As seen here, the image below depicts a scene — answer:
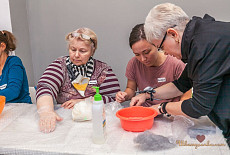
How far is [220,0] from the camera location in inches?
111

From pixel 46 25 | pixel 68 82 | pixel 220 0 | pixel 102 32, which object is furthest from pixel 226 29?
pixel 46 25

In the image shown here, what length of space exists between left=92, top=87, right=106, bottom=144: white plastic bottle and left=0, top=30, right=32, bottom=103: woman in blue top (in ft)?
3.61

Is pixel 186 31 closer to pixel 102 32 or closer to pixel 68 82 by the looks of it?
pixel 68 82

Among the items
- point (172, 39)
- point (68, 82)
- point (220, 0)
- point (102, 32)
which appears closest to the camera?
point (172, 39)

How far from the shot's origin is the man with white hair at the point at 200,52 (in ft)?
3.57

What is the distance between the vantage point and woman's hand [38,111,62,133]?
57.2 inches

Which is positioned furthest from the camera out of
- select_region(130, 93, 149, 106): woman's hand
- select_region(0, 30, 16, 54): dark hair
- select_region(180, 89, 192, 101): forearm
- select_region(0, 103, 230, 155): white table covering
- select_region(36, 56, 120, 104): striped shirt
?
select_region(0, 30, 16, 54): dark hair

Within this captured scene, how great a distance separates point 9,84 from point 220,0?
2.46m

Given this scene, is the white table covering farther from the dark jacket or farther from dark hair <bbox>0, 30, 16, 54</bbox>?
dark hair <bbox>0, 30, 16, 54</bbox>

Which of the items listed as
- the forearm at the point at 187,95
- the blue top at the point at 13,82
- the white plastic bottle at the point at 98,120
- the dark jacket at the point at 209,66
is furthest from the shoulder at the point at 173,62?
the blue top at the point at 13,82

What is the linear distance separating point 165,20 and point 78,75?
1.00 m

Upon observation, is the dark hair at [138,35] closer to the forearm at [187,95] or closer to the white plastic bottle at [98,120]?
the forearm at [187,95]

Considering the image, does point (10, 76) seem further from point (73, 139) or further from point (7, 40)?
point (73, 139)

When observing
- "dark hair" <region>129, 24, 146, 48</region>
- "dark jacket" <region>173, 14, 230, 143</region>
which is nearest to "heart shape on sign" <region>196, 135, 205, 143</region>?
"dark jacket" <region>173, 14, 230, 143</region>
